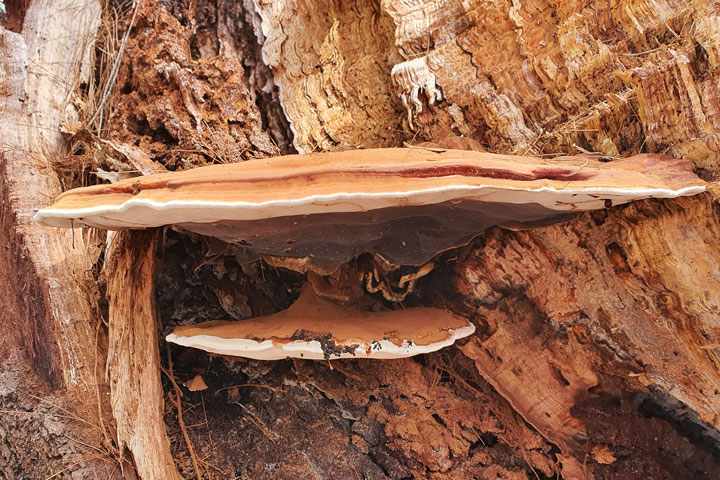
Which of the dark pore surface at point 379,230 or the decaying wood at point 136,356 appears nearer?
the dark pore surface at point 379,230

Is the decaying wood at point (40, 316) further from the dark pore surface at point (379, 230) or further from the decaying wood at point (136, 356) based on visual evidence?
the dark pore surface at point (379, 230)

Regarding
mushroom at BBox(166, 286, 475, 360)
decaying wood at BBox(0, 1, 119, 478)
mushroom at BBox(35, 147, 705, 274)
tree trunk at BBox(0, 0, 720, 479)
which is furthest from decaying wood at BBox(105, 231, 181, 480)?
mushroom at BBox(35, 147, 705, 274)

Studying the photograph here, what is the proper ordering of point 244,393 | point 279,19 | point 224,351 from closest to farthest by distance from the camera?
point 224,351 → point 244,393 → point 279,19

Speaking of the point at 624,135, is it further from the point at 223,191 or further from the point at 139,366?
the point at 139,366

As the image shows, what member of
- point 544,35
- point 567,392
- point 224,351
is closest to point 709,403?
point 567,392

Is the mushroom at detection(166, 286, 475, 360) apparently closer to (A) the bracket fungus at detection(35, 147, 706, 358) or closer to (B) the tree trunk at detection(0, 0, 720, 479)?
(A) the bracket fungus at detection(35, 147, 706, 358)

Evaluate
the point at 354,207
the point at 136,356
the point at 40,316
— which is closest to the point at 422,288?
the point at 354,207

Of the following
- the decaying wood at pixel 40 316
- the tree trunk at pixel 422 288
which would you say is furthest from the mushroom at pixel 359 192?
the decaying wood at pixel 40 316
